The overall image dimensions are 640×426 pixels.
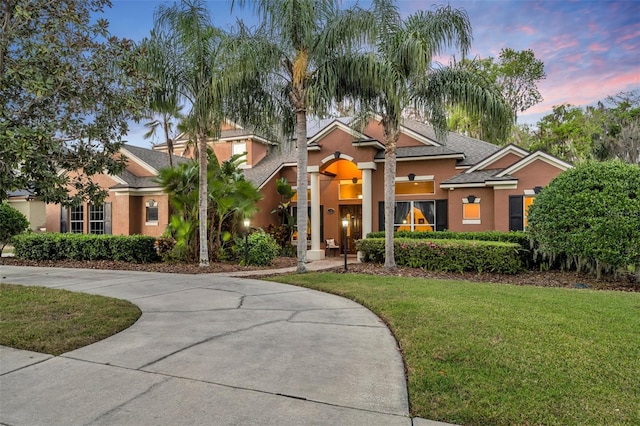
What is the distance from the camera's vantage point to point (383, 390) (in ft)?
11.0

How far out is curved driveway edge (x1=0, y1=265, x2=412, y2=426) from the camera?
2938 millimetres

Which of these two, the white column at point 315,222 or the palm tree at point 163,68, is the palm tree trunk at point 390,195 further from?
the palm tree at point 163,68

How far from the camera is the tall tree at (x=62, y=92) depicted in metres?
5.20

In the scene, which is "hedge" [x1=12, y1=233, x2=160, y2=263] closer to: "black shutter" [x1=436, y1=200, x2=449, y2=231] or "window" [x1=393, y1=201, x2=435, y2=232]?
"window" [x1=393, y1=201, x2=435, y2=232]

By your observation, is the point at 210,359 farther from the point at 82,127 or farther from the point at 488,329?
the point at 82,127

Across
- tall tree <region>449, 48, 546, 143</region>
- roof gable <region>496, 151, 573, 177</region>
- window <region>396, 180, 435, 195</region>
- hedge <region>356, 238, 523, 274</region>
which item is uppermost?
tall tree <region>449, 48, 546, 143</region>

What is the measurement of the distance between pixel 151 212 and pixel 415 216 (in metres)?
12.6

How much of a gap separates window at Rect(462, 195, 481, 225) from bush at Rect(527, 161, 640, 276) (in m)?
4.88

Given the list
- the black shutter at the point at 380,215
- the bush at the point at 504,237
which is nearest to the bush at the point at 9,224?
the bush at the point at 504,237

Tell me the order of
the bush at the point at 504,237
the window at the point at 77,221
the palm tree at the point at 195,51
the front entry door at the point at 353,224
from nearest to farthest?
the palm tree at the point at 195,51, the bush at the point at 504,237, the front entry door at the point at 353,224, the window at the point at 77,221

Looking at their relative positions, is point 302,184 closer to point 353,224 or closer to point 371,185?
point 371,185

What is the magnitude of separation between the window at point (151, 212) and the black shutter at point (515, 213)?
15637mm

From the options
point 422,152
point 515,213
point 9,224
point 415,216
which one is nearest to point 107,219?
point 9,224

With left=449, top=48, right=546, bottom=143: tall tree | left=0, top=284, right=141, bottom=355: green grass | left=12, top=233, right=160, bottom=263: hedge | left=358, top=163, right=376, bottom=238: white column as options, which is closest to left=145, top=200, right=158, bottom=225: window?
left=12, top=233, right=160, bottom=263: hedge
